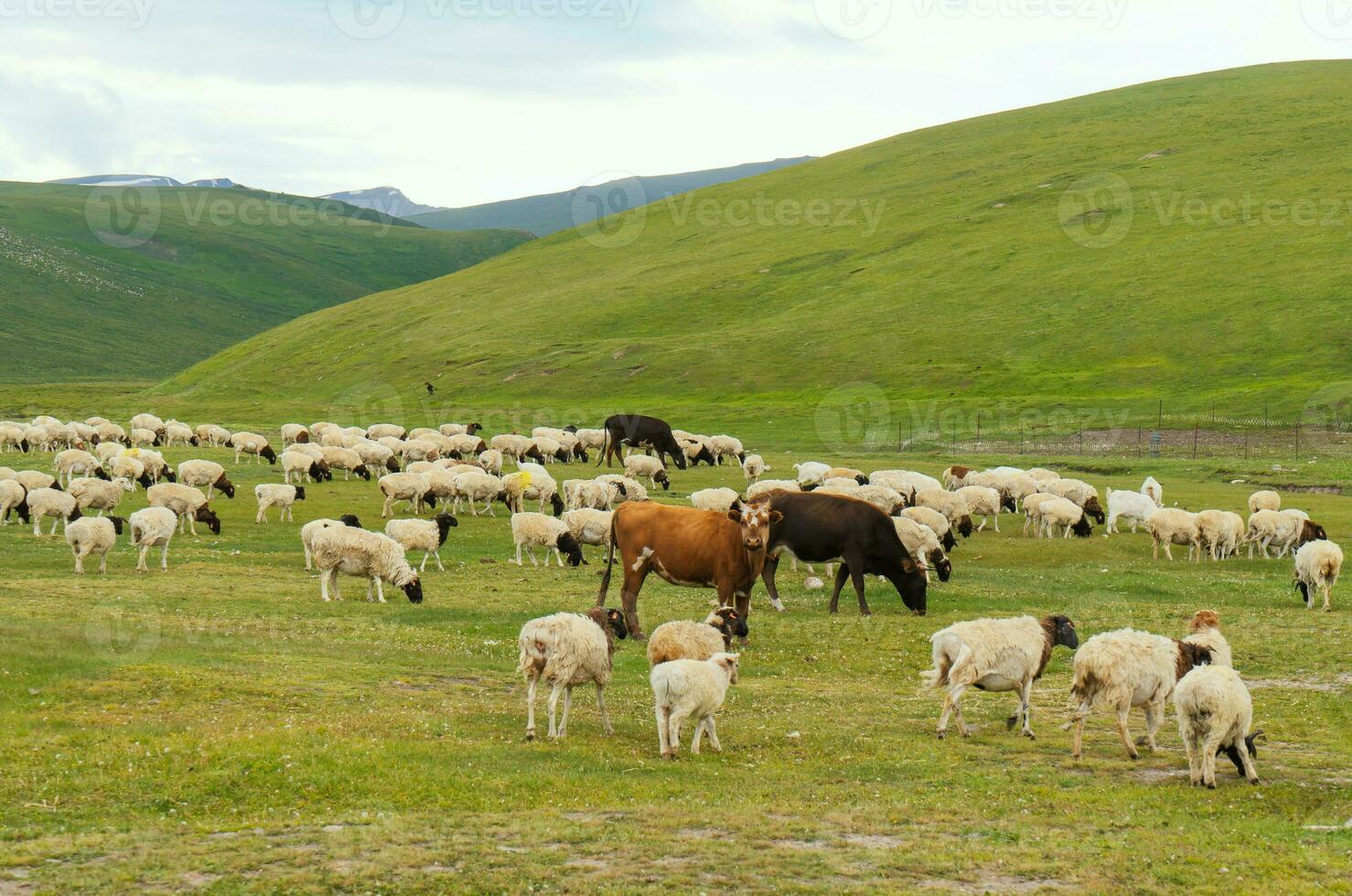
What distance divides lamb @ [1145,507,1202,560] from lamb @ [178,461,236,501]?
27.8 m

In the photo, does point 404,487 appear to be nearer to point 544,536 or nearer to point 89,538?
point 544,536

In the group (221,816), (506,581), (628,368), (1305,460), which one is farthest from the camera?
(628,368)

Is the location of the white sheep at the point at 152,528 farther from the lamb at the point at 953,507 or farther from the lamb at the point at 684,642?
the lamb at the point at 953,507

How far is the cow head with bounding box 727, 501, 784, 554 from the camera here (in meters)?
18.5

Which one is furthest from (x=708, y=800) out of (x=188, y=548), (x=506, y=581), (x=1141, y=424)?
(x=1141, y=424)

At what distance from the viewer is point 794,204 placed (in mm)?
136250

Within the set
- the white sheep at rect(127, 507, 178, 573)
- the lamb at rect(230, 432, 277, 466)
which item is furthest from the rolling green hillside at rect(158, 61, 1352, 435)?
the white sheep at rect(127, 507, 178, 573)

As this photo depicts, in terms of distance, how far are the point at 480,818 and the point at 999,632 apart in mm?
7066

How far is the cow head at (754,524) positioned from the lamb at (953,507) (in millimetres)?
15343

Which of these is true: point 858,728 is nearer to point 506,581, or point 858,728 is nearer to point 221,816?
point 221,816

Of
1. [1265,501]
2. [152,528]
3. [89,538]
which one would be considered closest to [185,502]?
[152,528]

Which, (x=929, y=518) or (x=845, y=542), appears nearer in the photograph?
(x=845, y=542)

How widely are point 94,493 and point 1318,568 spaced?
91.6ft

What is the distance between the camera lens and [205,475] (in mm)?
36906
